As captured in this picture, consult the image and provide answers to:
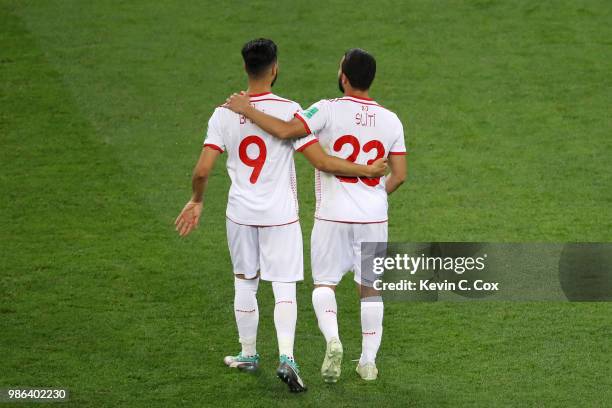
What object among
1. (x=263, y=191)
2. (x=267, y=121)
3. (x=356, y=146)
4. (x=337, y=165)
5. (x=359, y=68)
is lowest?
(x=263, y=191)

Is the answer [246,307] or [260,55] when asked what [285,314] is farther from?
[260,55]

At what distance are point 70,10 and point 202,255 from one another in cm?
595

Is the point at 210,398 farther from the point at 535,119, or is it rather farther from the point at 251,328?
the point at 535,119

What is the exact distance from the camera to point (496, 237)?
8633 mm

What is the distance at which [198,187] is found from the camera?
5.87 metres

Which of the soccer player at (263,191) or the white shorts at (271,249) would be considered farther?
the white shorts at (271,249)

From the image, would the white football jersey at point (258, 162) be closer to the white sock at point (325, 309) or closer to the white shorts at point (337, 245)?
the white shorts at point (337, 245)

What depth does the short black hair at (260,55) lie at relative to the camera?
5.71m

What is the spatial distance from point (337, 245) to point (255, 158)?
66 cm

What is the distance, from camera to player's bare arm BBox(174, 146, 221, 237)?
19.0ft

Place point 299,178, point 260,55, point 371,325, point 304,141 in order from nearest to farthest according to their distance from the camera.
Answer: point 260,55 < point 304,141 < point 371,325 < point 299,178

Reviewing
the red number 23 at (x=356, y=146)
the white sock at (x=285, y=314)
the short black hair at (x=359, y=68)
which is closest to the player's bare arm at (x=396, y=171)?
the red number 23 at (x=356, y=146)

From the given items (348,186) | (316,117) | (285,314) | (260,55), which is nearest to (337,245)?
(348,186)

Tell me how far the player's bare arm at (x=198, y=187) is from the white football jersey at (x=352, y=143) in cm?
→ 51
